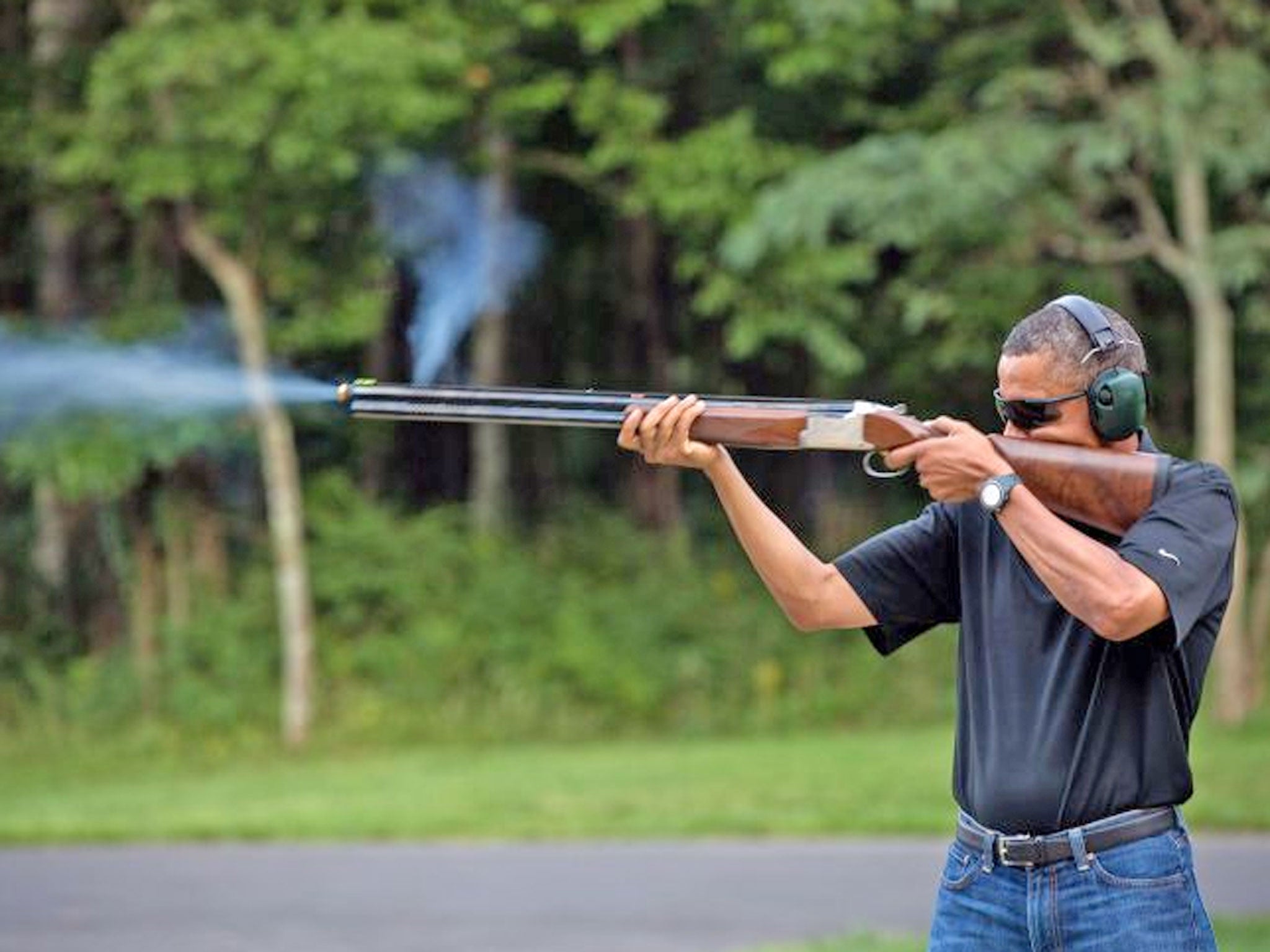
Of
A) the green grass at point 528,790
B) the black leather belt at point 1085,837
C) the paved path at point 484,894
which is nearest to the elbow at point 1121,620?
the black leather belt at point 1085,837

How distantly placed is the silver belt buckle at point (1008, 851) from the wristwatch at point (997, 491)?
59 cm

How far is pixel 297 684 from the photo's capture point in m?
19.9

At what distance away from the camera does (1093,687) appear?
14.9 feet

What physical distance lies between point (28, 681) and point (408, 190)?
16.5 ft

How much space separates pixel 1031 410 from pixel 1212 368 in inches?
562

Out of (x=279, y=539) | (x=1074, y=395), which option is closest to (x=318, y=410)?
(x=279, y=539)

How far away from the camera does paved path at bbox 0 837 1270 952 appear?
10.8m

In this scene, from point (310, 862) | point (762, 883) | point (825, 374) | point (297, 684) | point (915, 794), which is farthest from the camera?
point (825, 374)

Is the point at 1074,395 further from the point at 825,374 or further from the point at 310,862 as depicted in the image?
the point at 825,374

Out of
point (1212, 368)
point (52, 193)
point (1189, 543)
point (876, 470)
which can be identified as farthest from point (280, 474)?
point (1189, 543)

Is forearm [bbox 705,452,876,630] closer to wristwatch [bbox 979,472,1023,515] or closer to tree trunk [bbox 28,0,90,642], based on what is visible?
wristwatch [bbox 979,472,1023,515]

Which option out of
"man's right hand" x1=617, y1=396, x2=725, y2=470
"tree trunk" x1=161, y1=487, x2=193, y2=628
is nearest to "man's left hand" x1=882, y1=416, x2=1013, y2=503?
"man's right hand" x1=617, y1=396, x2=725, y2=470

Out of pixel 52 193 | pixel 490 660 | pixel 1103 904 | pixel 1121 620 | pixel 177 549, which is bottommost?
pixel 490 660

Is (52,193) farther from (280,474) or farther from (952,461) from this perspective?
(952,461)
